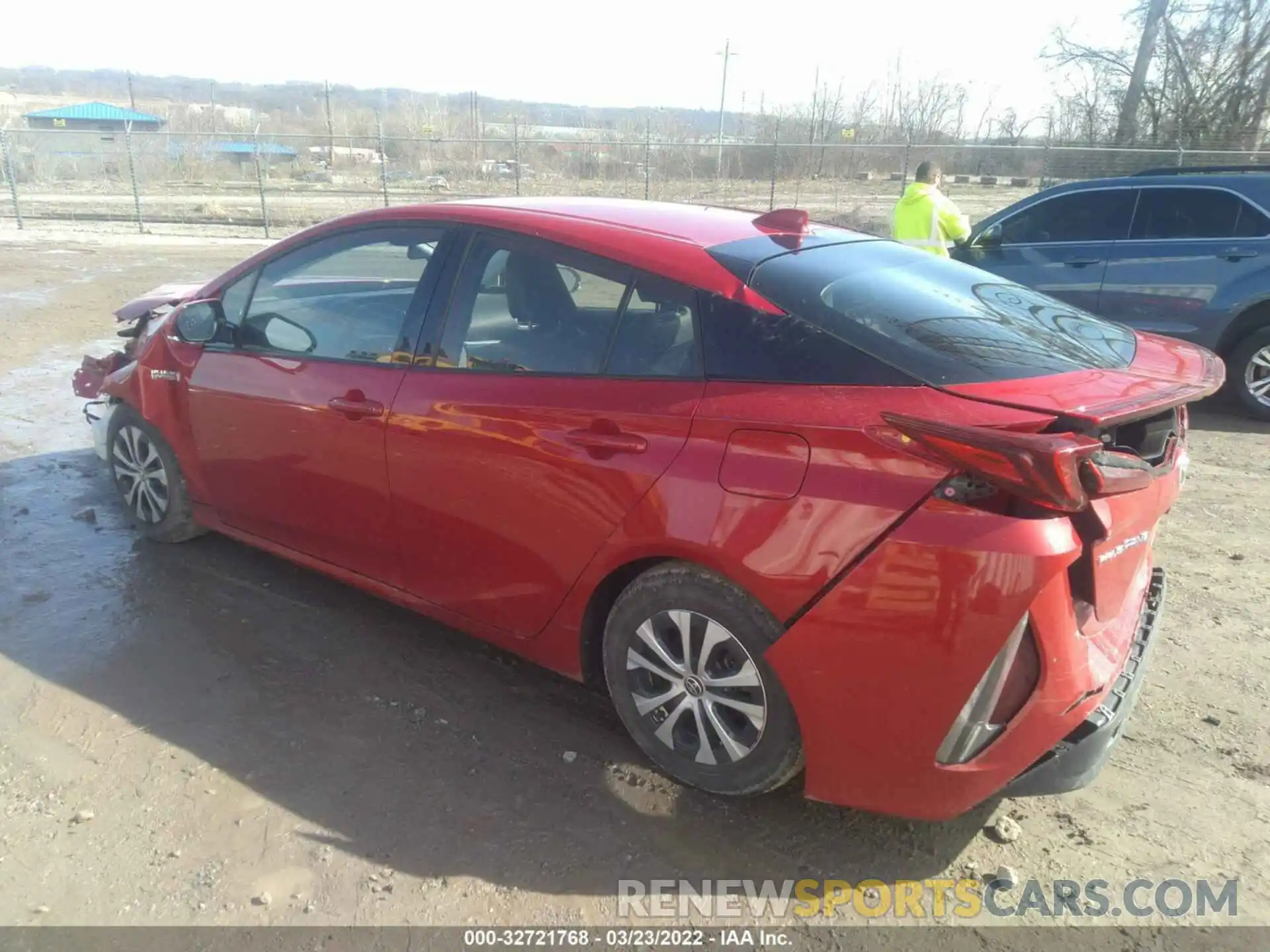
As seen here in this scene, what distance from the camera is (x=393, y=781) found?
9.89 ft

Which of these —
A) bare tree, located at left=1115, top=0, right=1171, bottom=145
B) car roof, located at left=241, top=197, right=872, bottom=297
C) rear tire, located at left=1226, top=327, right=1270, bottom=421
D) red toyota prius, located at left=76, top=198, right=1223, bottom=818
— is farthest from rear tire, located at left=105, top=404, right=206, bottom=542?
bare tree, located at left=1115, top=0, right=1171, bottom=145

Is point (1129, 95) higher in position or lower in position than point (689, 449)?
higher

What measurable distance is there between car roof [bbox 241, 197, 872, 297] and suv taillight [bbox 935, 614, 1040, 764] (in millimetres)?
1278

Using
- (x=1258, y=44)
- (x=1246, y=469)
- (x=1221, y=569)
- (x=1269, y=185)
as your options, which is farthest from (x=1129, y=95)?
(x=1221, y=569)

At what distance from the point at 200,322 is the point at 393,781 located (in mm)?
2359

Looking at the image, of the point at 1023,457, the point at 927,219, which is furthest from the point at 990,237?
the point at 1023,457

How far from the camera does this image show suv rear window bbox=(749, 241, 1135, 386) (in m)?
2.59

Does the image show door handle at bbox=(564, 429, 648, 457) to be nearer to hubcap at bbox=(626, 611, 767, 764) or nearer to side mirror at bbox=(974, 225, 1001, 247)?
hubcap at bbox=(626, 611, 767, 764)

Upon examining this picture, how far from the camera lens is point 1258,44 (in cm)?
2200

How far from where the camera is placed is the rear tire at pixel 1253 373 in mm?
7281

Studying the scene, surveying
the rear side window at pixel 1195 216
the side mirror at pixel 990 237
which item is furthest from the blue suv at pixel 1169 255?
the side mirror at pixel 990 237

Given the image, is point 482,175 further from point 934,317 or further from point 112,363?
point 934,317

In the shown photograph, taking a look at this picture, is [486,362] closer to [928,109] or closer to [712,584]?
[712,584]

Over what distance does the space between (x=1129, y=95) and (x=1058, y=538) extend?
2597 centimetres
